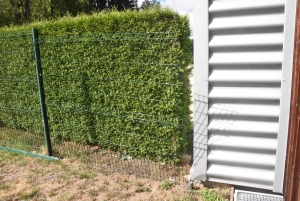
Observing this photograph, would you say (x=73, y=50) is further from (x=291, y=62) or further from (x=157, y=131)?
(x=291, y=62)

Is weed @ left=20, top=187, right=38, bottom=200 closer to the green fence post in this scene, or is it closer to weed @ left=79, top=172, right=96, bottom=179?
weed @ left=79, top=172, right=96, bottom=179

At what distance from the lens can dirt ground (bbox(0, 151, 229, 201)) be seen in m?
3.10

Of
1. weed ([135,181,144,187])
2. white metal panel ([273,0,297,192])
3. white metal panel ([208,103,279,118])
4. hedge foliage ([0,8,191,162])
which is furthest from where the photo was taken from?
hedge foliage ([0,8,191,162])

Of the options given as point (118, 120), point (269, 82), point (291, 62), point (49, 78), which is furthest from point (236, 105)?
point (49, 78)

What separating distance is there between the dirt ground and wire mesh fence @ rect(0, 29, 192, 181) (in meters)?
0.24

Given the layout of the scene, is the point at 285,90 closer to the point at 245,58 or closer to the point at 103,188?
the point at 245,58

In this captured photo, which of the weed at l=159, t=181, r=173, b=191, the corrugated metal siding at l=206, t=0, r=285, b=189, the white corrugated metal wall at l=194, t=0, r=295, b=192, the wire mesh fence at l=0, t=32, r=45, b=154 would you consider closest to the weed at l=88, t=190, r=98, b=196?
the weed at l=159, t=181, r=173, b=191

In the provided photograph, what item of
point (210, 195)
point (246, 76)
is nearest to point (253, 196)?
point (210, 195)

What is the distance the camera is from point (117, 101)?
412 cm

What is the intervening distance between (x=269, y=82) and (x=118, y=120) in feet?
8.32

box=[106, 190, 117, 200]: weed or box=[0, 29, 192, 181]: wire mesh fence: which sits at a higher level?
box=[0, 29, 192, 181]: wire mesh fence

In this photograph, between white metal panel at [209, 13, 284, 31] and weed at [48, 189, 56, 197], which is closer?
white metal panel at [209, 13, 284, 31]

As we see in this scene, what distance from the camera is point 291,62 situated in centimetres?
226

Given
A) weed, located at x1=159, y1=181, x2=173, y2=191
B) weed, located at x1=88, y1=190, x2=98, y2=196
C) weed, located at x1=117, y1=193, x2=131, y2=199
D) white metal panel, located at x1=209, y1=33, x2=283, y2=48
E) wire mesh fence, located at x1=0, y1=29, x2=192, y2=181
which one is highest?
white metal panel, located at x1=209, y1=33, x2=283, y2=48
